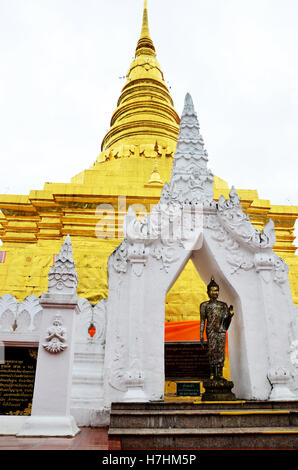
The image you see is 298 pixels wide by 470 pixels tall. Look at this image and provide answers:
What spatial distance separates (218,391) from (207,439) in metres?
1.34

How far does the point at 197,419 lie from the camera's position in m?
3.86

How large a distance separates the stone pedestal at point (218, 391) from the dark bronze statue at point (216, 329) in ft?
0.58

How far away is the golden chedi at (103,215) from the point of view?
1046 cm

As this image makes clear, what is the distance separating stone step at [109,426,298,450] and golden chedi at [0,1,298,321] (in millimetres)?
6398

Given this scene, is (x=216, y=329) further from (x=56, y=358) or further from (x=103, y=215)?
(x=103, y=215)

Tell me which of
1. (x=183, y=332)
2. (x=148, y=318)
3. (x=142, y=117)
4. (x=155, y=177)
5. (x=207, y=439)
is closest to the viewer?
(x=207, y=439)

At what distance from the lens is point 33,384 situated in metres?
4.39

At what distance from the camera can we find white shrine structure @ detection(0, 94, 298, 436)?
4438 mm

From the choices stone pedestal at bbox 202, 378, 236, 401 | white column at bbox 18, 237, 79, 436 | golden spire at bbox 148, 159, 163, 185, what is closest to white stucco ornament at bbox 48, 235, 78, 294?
white column at bbox 18, 237, 79, 436

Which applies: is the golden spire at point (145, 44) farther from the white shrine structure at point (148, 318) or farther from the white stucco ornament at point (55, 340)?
the white stucco ornament at point (55, 340)

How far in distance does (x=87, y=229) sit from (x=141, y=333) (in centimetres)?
755

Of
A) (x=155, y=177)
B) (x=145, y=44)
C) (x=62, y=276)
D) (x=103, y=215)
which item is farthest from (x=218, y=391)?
(x=145, y=44)

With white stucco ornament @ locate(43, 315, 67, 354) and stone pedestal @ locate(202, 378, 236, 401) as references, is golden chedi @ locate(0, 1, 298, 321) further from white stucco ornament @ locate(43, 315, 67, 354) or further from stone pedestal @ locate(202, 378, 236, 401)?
white stucco ornament @ locate(43, 315, 67, 354)

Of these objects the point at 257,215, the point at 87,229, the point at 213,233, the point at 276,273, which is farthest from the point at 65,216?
the point at 276,273
